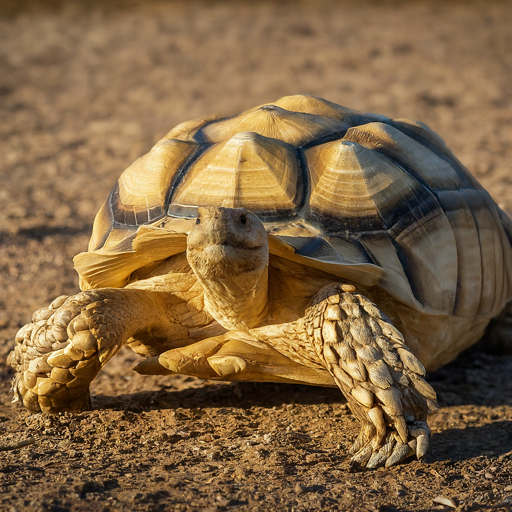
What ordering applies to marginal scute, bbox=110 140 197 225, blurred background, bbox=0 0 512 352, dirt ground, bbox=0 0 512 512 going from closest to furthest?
dirt ground, bbox=0 0 512 512, marginal scute, bbox=110 140 197 225, blurred background, bbox=0 0 512 352

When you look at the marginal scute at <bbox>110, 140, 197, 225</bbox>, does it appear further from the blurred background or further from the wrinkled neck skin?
the blurred background

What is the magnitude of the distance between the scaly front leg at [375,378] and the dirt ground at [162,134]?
100 mm

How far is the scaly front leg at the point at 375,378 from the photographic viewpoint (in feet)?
7.80

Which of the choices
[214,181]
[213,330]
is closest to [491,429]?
[213,330]

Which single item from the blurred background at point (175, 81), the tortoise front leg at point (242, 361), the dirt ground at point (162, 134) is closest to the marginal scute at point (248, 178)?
the tortoise front leg at point (242, 361)

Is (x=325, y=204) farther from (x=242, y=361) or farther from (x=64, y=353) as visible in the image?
(x=64, y=353)

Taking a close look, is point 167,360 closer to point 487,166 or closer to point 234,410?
point 234,410

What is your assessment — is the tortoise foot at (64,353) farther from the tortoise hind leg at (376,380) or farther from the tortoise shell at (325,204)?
the tortoise hind leg at (376,380)

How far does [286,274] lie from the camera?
109 inches

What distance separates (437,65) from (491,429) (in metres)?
8.37

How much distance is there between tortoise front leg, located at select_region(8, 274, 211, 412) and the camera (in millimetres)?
2672

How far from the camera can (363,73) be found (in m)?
→ 9.99

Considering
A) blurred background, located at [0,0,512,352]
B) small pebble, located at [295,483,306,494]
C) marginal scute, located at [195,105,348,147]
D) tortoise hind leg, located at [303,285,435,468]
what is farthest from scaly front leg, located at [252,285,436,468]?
blurred background, located at [0,0,512,352]

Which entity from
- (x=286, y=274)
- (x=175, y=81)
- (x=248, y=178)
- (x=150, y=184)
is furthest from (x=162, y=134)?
(x=286, y=274)
